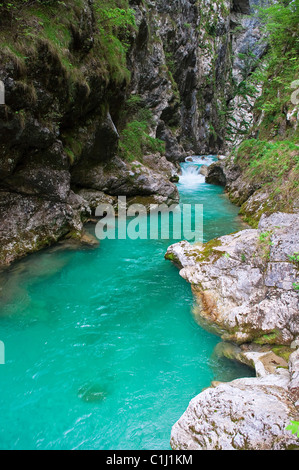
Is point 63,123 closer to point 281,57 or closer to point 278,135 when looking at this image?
point 278,135

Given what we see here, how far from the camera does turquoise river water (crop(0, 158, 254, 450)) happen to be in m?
3.49

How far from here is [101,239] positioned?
31.6 feet

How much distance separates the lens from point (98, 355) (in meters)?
4.59

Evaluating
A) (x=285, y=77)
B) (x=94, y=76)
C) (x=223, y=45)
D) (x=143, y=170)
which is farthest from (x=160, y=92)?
(x=223, y=45)

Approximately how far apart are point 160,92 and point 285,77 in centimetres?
1081

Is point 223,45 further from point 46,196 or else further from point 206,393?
point 206,393

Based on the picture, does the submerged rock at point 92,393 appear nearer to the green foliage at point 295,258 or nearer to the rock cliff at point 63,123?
the green foliage at point 295,258

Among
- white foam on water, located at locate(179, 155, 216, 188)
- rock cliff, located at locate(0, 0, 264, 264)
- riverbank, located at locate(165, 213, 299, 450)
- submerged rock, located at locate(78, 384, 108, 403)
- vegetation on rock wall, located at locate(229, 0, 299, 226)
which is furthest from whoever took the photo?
white foam on water, located at locate(179, 155, 216, 188)

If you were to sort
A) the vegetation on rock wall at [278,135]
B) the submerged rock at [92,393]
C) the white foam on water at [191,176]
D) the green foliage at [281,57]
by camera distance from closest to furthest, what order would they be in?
the submerged rock at [92,393] < the vegetation on rock wall at [278,135] < the green foliage at [281,57] < the white foam on water at [191,176]

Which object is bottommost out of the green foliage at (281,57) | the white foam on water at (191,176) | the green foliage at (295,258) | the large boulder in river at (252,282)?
the large boulder in river at (252,282)

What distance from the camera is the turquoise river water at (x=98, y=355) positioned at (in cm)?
349

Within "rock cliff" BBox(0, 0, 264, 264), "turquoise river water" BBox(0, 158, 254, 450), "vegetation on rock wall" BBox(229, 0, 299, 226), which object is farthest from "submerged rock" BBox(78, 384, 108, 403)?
"vegetation on rock wall" BBox(229, 0, 299, 226)

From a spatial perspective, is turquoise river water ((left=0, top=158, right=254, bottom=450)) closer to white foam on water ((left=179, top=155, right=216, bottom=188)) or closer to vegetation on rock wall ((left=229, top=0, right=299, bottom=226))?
vegetation on rock wall ((left=229, top=0, right=299, bottom=226))

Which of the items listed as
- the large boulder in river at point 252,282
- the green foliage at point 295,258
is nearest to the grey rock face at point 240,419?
the large boulder in river at point 252,282
